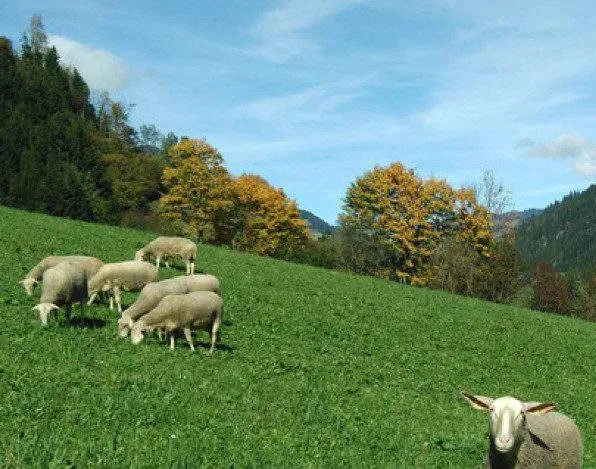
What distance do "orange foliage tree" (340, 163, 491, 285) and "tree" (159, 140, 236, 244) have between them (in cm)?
1905

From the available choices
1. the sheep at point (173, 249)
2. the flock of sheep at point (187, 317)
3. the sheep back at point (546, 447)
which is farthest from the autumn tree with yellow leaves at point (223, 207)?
the sheep back at point (546, 447)

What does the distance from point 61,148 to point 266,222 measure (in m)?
48.9

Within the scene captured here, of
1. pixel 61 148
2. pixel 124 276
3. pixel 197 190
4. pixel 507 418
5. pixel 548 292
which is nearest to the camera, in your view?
pixel 507 418

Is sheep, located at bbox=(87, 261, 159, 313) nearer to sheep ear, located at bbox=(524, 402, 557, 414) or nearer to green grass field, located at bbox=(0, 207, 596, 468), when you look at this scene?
green grass field, located at bbox=(0, 207, 596, 468)

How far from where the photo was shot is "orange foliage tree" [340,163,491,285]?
3125 inches

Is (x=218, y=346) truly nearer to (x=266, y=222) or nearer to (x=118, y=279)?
(x=118, y=279)

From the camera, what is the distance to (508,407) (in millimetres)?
9188

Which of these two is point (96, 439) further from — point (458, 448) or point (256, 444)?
point (458, 448)

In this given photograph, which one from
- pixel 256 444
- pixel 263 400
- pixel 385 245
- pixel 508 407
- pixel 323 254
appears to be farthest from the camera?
pixel 323 254

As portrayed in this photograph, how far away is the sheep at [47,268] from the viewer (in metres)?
23.0

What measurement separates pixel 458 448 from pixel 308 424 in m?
3.38

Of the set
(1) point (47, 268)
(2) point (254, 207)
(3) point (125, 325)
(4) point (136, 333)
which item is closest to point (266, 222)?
(2) point (254, 207)

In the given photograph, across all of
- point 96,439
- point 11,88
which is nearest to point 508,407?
point 96,439

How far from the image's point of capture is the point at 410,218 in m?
80.6
